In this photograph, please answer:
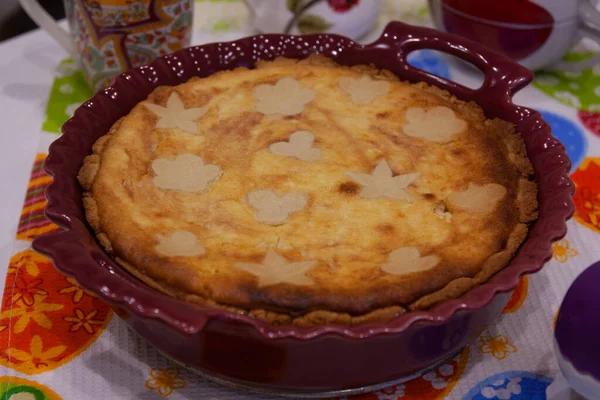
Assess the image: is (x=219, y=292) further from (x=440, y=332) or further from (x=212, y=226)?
(x=440, y=332)

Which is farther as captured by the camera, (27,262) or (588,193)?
(588,193)

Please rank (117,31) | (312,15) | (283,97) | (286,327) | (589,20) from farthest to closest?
(312,15)
(589,20)
(117,31)
(283,97)
(286,327)

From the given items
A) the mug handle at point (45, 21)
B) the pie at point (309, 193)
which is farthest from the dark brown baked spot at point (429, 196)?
the mug handle at point (45, 21)

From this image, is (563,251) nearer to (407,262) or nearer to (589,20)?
(407,262)

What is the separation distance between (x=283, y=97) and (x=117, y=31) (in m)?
0.44

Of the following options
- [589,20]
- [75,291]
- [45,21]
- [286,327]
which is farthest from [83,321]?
[589,20]

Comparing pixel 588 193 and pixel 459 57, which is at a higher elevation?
pixel 459 57

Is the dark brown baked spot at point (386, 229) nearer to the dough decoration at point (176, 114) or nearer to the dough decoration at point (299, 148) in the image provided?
the dough decoration at point (299, 148)

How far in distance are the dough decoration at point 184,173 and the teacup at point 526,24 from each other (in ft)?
2.78

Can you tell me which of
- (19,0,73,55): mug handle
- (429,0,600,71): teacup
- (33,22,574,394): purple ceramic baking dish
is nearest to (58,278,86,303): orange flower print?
(33,22,574,394): purple ceramic baking dish

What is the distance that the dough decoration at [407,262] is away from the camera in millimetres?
938

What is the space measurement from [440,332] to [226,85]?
2.30 ft

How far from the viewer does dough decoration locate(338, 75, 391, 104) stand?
1325 mm

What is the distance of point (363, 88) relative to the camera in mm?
1344
